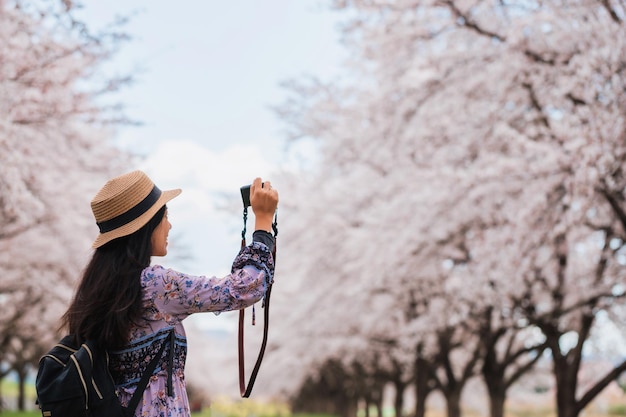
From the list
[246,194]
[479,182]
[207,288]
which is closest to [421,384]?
[479,182]

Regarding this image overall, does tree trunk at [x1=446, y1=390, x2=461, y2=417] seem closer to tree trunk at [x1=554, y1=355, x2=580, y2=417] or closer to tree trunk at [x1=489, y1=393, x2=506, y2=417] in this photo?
tree trunk at [x1=489, y1=393, x2=506, y2=417]

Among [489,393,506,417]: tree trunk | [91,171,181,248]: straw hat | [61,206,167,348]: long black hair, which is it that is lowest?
[61,206,167,348]: long black hair

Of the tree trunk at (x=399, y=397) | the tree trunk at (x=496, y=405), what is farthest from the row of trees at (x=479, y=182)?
the tree trunk at (x=399, y=397)

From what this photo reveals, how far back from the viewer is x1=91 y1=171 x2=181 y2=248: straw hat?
2.33 metres

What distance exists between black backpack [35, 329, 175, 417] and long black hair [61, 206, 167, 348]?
0.06 metres

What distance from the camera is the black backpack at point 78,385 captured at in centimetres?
206

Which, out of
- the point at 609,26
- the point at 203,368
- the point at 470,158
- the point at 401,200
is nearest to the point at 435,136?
the point at 470,158

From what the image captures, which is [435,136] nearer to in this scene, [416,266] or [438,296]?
[416,266]

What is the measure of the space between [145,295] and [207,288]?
192 millimetres

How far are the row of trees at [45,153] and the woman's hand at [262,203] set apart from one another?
2.76 ft

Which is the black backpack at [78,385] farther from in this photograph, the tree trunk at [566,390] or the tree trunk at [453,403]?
the tree trunk at [453,403]

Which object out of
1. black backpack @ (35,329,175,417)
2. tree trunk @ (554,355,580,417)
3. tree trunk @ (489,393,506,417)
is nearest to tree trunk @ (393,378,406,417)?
tree trunk @ (489,393,506,417)

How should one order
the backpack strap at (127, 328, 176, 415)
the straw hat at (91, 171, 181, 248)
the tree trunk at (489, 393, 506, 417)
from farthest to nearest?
1. the tree trunk at (489, 393, 506, 417)
2. the straw hat at (91, 171, 181, 248)
3. the backpack strap at (127, 328, 176, 415)

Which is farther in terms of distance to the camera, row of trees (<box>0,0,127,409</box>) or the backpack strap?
row of trees (<box>0,0,127,409</box>)
